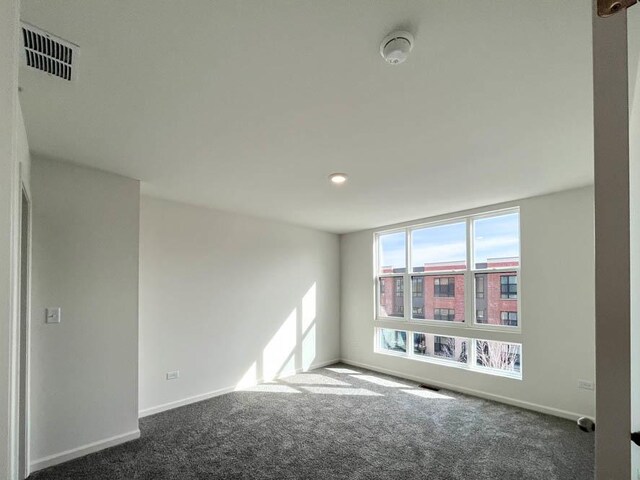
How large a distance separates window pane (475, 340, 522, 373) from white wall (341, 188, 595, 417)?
0.13 metres

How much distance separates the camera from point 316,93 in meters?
1.90

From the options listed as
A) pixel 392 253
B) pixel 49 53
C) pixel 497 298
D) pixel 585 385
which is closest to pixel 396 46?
pixel 49 53

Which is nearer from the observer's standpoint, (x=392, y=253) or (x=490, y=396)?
(x=490, y=396)

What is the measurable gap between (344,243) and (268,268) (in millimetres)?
1762

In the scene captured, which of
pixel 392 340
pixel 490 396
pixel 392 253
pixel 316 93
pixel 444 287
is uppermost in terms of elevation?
pixel 316 93

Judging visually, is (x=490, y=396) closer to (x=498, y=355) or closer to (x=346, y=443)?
(x=498, y=355)

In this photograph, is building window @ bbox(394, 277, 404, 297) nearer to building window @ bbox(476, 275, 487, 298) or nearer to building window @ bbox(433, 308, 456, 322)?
building window @ bbox(433, 308, 456, 322)

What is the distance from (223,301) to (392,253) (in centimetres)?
283

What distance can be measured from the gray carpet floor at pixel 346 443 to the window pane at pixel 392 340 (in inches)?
43.9

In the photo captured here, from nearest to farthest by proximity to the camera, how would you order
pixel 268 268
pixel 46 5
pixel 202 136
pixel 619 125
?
pixel 619 125 < pixel 46 5 < pixel 202 136 < pixel 268 268

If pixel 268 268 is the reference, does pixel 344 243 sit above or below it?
above

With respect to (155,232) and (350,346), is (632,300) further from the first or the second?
(350,346)

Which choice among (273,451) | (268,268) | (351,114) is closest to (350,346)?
(268,268)

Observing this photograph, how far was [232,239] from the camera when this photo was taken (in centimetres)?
486
